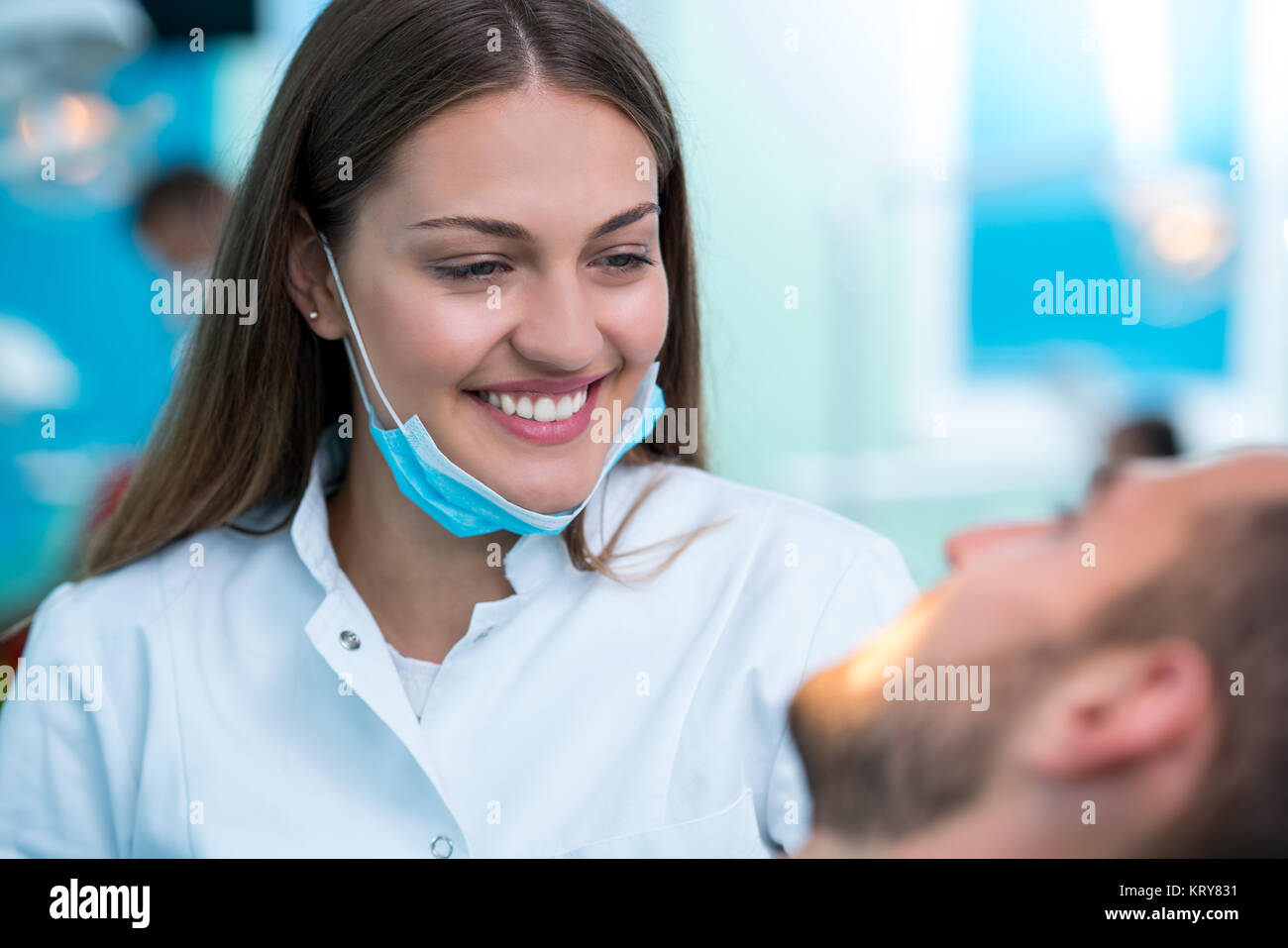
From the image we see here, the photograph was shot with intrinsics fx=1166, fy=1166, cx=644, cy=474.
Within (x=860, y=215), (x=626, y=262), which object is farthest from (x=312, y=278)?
(x=860, y=215)

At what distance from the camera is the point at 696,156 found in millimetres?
1396

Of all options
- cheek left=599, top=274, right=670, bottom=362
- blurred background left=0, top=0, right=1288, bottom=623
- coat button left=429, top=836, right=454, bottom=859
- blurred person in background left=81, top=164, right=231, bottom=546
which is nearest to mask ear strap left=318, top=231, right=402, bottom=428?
cheek left=599, top=274, right=670, bottom=362

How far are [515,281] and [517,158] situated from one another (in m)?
0.11

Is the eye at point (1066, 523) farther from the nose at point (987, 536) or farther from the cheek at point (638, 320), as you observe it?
the cheek at point (638, 320)

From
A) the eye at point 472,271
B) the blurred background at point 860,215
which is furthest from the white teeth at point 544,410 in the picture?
the blurred background at point 860,215

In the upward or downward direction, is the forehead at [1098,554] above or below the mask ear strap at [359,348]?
below

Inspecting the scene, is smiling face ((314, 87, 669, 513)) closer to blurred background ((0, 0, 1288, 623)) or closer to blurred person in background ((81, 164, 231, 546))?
blurred background ((0, 0, 1288, 623))

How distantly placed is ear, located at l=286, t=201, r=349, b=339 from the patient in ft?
2.33

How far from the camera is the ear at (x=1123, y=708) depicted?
0.69 m

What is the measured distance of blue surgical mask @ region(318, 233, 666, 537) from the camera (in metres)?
1.13
